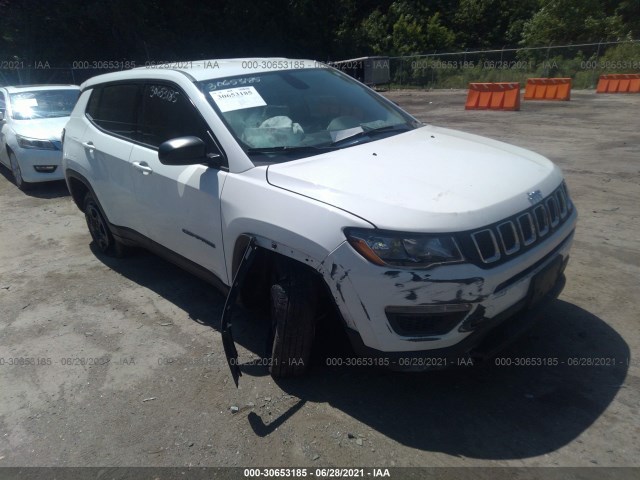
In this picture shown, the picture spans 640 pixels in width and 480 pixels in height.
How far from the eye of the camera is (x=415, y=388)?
3201mm

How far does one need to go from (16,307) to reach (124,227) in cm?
111

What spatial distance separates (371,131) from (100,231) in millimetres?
3047

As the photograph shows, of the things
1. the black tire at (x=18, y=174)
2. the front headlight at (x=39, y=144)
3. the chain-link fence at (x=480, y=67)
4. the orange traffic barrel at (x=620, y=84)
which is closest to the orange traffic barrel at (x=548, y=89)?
the orange traffic barrel at (x=620, y=84)

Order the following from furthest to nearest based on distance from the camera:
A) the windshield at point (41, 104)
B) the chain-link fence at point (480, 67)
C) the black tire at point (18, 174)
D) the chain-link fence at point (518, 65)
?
the chain-link fence at point (480, 67) < the chain-link fence at point (518, 65) < the windshield at point (41, 104) < the black tire at point (18, 174)

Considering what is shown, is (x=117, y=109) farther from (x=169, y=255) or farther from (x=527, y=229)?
(x=527, y=229)

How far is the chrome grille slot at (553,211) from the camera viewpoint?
10.2ft

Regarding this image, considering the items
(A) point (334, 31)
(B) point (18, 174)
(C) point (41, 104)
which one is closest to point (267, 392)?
(B) point (18, 174)

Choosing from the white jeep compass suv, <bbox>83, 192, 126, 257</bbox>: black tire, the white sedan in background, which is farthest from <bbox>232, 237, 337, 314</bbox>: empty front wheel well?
the white sedan in background

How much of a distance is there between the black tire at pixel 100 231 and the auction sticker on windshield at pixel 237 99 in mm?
2122

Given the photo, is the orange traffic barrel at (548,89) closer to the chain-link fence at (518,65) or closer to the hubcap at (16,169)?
the chain-link fence at (518,65)

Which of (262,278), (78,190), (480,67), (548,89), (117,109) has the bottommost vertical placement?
(480,67)

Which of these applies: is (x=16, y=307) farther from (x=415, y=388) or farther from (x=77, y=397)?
(x=415, y=388)

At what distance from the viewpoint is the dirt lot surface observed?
277 centimetres

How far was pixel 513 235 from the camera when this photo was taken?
2785 millimetres
